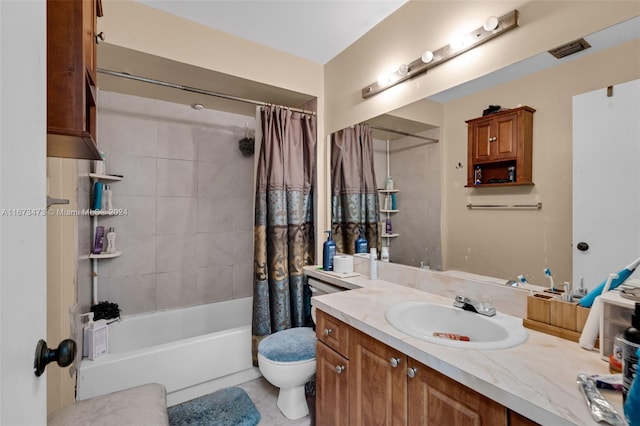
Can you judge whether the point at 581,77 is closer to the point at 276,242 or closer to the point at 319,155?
the point at 319,155

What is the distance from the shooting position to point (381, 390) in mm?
1137

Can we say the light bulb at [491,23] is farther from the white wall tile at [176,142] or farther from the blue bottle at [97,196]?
the blue bottle at [97,196]

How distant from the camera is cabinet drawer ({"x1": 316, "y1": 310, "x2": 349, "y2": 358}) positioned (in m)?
1.34

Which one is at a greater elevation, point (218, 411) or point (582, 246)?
point (582, 246)

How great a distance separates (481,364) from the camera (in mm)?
866

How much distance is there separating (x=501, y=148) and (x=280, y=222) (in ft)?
5.10

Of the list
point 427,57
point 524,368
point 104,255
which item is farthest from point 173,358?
point 427,57

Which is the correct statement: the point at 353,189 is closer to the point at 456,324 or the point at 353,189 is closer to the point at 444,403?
the point at 456,324

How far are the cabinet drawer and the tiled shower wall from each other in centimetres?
174

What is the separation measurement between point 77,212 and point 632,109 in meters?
2.67

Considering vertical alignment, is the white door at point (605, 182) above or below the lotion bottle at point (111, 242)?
above

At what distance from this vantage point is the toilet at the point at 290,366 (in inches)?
67.9

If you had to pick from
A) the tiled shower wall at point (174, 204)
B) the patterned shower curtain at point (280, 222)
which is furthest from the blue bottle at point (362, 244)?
the tiled shower wall at point (174, 204)
